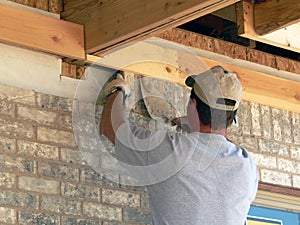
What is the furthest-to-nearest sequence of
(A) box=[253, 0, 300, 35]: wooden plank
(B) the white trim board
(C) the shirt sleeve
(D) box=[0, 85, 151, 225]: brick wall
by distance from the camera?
(A) box=[253, 0, 300, 35]: wooden plank → (B) the white trim board → (D) box=[0, 85, 151, 225]: brick wall → (C) the shirt sleeve

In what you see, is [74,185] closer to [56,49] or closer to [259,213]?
[56,49]

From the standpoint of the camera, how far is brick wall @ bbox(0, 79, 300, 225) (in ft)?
18.5

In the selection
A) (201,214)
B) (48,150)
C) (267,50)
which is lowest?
(201,214)

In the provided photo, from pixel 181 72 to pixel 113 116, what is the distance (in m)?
1.59

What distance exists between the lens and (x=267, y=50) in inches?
305

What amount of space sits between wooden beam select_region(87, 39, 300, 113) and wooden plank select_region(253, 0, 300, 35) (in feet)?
1.59

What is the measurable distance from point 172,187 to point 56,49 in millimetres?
1515

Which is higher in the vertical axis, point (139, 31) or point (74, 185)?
point (139, 31)

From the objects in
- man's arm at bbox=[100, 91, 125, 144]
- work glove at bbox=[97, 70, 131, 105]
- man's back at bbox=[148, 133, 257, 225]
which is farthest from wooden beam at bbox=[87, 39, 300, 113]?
man's back at bbox=[148, 133, 257, 225]

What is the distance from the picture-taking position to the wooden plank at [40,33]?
5.71 m

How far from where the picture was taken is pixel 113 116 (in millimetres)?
5113

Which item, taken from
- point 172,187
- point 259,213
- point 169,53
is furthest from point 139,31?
point 259,213

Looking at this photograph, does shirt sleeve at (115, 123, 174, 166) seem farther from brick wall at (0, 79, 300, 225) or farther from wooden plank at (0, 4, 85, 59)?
wooden plank at (0, 4, 85, 59)

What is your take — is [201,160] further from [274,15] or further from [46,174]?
[274,15]
